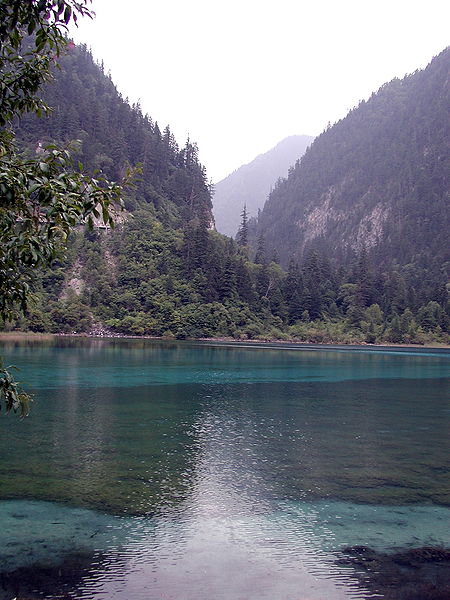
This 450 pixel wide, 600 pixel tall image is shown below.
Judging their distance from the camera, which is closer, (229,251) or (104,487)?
(104,487)

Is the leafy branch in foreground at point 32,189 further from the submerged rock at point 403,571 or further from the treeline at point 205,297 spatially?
the treeline at point 205,297

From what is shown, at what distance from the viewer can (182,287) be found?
484 ft

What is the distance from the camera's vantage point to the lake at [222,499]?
12836 mm

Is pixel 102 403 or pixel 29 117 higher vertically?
pixel 29 117

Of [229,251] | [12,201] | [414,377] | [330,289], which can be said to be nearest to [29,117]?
[229,251]

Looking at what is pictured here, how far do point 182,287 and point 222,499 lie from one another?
130 meters

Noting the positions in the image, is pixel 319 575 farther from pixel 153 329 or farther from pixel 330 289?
pixel 330 289

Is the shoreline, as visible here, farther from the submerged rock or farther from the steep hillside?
the submerged rock

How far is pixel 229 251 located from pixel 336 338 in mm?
40453

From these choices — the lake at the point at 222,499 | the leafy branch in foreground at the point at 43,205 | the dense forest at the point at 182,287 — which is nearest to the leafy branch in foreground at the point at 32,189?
the leafy branch in foreground at the point at 43,205

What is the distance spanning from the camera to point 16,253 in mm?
7383

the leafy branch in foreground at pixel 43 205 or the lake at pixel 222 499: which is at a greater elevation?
the leafy branch in foreground at pixel 43 205

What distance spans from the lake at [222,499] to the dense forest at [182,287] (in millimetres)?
94654

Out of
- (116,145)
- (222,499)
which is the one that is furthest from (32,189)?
(116,145)
